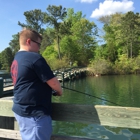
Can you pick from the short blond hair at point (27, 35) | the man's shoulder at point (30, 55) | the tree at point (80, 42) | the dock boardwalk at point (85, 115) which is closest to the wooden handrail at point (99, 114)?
the dock boardwalk at point (85, 115)

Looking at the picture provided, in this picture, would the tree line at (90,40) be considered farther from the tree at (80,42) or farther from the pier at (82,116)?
the pier at (82,116)

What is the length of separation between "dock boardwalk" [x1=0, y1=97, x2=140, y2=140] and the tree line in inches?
1375

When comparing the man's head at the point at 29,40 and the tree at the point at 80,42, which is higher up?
the tree at the point at 80,42

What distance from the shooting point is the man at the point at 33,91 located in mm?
1906

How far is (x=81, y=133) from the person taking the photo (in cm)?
734

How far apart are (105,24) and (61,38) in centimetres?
1079

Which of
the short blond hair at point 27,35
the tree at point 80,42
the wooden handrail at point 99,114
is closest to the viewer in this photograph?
the wooden handrail at point 99,114

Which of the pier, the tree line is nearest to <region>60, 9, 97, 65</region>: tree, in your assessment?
the tree line

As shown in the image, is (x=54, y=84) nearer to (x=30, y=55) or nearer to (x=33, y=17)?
(x=30, y=55)

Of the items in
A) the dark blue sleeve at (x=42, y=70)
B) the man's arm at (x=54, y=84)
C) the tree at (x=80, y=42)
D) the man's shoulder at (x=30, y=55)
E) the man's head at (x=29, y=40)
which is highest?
the tree at (x=80, y=42)

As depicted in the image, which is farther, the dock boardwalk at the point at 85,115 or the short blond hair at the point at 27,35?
the short blond hair at the point at 27,35

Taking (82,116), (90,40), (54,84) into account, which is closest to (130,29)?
(90,40)

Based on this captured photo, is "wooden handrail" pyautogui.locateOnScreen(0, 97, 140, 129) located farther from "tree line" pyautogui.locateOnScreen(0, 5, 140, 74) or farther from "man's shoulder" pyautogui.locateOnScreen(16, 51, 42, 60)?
"tree line" pyautogui.locateOnScreen(0, 5, 140, 74)

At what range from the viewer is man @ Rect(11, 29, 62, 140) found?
6.25 feet
